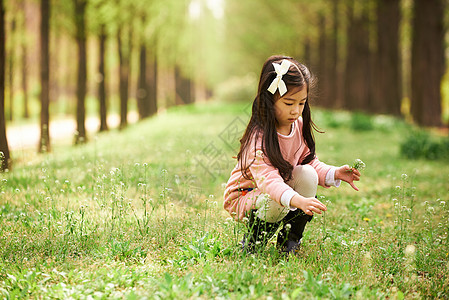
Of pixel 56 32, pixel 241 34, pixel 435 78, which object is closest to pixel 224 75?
pixel 241 34

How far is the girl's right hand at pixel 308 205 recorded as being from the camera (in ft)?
8.70

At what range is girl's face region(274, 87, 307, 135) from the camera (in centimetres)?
311

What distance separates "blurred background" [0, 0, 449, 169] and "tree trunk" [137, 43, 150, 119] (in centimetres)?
5

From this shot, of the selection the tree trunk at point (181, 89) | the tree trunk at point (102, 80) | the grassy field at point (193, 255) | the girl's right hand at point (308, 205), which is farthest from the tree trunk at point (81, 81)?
the tree trunk at point (181, 89)

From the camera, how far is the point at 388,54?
59.0ft

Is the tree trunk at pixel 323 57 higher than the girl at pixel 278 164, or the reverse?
the tree trunk at pixel 323 57

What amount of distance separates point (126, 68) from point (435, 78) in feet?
39.2

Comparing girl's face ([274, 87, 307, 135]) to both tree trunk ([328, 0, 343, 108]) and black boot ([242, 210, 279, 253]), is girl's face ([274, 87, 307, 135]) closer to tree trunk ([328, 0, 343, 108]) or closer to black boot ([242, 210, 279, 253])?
black boot ([242, 210, 279, 253])

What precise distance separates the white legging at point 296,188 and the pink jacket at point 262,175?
4.0 inches

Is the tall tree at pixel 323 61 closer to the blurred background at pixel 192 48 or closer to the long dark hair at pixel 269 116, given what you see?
the blurred background at pixel 192 48

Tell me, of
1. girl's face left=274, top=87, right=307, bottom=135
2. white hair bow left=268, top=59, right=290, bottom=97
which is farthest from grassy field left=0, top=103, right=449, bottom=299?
white hair bow left=268, top=59, right=290, bottom=97

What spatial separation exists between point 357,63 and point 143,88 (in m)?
10.5

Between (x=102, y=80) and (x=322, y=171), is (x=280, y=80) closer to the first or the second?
(x=322, y=171)

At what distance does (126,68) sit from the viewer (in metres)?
17.6
